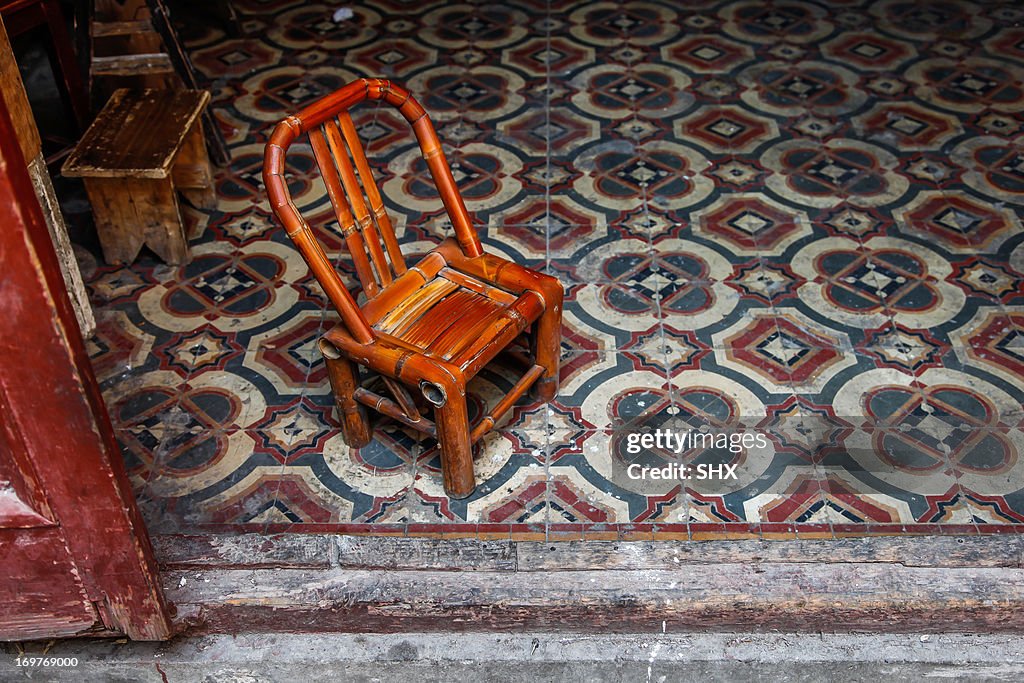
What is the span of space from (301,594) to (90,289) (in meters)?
1.65

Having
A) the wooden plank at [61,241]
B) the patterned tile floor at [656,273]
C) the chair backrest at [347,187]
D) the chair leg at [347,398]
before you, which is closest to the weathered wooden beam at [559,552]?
the patterned tile floor at [656,273]

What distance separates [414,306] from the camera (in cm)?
287

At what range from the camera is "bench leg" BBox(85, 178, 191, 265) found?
11.6 feet

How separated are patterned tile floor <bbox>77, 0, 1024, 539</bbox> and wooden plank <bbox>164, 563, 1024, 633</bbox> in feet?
0.75

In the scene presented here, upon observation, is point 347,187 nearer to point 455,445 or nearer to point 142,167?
point 455,445

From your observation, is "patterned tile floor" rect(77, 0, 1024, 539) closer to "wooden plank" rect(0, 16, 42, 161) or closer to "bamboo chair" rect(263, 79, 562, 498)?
"bamboo chair" rect(263, 79, 562, 498)

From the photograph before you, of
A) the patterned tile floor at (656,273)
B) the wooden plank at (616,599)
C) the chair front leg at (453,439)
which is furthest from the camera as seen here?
the patterned tile floor at (656,273)

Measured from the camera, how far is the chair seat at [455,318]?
2.70 metres

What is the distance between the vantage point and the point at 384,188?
13.4ft

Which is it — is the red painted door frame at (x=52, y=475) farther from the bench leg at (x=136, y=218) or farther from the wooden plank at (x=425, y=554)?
the bench leg at (x=136, y=218)

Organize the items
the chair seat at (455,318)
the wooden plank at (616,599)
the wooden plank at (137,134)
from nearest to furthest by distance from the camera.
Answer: the wooden plank at (616,599) → the chair seat at (455,318) → the wooden plank at (137,134)

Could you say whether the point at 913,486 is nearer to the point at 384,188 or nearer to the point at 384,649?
the point at 384,649

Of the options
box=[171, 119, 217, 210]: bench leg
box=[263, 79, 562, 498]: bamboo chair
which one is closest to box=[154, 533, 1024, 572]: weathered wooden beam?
box=[263, 79, 562, 498]: bamboo chair

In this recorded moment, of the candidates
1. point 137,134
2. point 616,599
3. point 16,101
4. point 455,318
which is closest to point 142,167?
point 137,134
